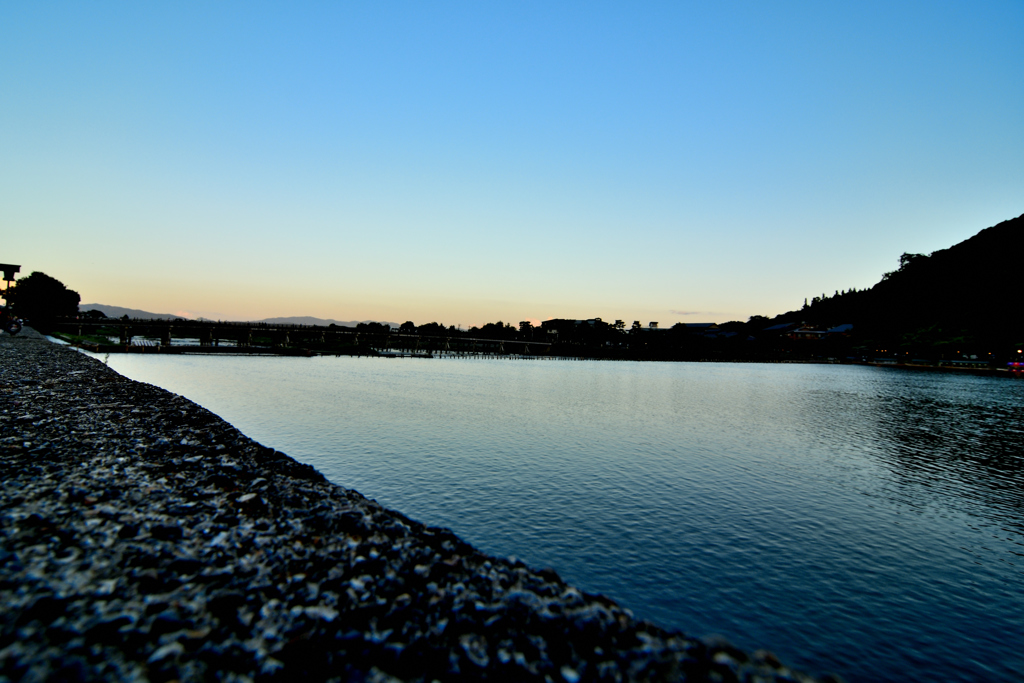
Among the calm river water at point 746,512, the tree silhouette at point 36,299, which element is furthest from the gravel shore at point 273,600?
the tree silhouette at point 36,299

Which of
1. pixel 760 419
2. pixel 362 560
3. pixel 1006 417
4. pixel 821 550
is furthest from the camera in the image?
pixel 1006 417

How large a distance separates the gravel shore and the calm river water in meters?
4.20

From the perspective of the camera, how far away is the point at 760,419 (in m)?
46.2

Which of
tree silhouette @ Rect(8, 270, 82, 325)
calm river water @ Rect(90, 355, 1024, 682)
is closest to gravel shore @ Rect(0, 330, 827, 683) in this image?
calm river water @ Rect(90, 355, 1024, 682)

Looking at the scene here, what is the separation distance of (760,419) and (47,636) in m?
48.7

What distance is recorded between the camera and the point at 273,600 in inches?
300

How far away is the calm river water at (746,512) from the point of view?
11219mm

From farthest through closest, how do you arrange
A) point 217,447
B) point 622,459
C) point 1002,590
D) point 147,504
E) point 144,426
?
point 622,459, point 144,426, point 217,447, point 1002,590, point 147,504

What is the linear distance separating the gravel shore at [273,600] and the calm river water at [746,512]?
165 inches

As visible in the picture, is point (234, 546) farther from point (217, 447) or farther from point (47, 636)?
point (217, 447)

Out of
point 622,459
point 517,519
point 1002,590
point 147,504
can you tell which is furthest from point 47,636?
point 622,459

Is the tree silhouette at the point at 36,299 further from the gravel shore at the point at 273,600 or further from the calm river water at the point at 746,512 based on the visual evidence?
→ the gravel shore at the point at 273,600

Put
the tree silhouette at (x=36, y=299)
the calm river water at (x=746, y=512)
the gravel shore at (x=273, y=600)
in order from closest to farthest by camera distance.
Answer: the gravel shore at (x=273, y=600) < the calm river water at (x=746, y=512) < the tree silhouette at (x=36, y=299)

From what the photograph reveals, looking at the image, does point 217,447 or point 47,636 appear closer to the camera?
point 47,636
